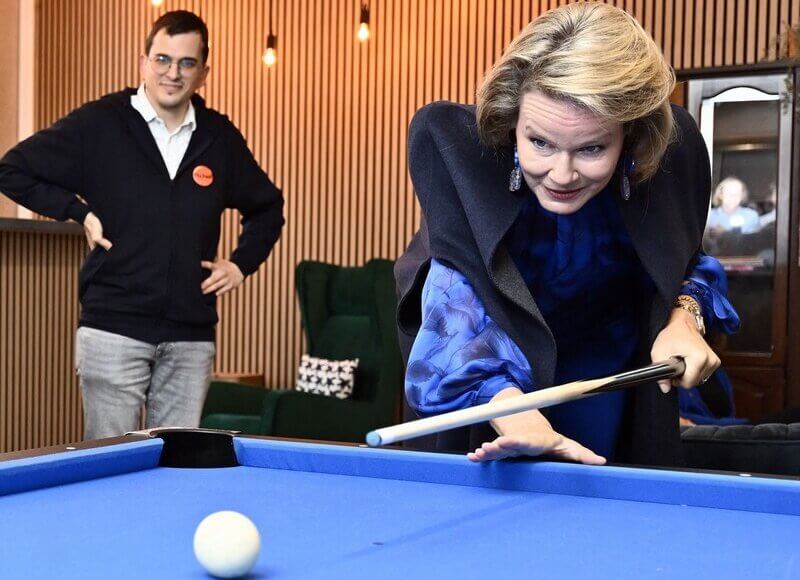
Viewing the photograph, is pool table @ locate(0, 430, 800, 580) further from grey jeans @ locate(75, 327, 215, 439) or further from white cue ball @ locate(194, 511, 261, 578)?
grey jeans @ locate(75, 327, 215, 439)

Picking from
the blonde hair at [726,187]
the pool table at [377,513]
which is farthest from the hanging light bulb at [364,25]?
the pool table at [377,513]

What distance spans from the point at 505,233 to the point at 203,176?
1773 millimetres

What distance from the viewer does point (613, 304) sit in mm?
2047

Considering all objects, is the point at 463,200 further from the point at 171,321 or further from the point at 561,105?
the point at 171,321

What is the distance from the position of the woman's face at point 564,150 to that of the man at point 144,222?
5.72 ft

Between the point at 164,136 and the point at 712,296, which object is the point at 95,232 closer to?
the point at 164,136

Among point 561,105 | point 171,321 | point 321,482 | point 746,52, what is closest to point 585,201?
point 561,105

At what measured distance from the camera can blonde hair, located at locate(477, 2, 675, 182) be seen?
167 cm

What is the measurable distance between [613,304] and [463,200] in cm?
38

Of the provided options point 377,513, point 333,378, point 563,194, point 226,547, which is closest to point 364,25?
point 333,378

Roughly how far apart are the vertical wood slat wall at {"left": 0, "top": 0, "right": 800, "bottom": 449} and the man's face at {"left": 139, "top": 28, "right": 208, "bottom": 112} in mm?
3134

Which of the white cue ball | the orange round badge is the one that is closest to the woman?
the white cue ball

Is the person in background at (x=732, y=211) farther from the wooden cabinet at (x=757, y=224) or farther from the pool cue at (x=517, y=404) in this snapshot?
the pool cue at (x=517, y=404)

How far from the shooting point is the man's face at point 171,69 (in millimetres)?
3320
